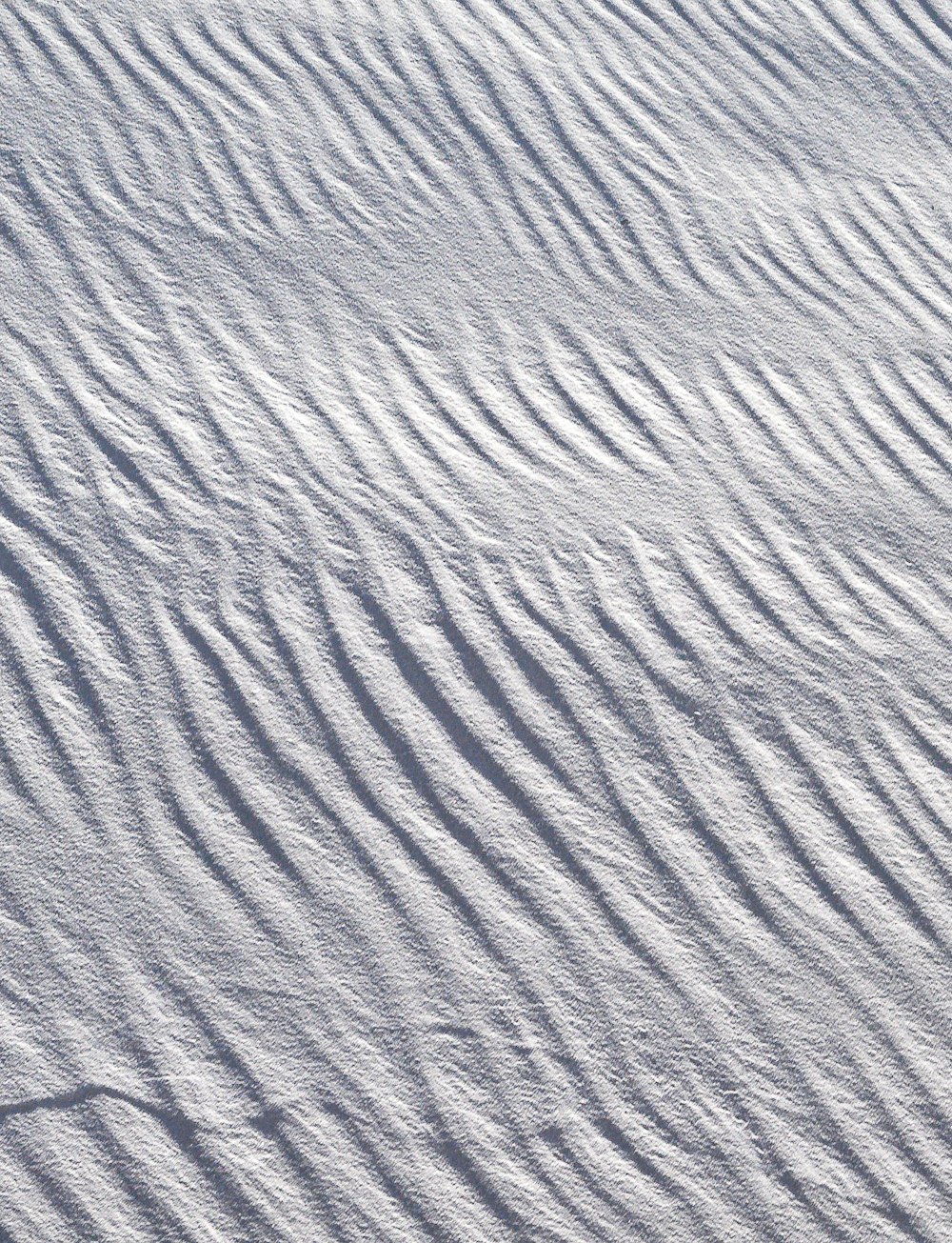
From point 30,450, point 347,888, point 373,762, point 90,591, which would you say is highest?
point 30,450

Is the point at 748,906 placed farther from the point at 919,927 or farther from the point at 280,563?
the point at 280,563

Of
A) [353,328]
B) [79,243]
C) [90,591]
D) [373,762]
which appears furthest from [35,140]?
[373,762]

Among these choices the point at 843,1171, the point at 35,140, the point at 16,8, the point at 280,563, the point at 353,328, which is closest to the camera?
the point at 843,1171

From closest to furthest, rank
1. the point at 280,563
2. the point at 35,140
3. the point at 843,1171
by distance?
the point at 843,1171, the point at 280,563, the point at 35,140

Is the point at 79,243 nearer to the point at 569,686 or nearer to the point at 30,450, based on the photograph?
the point at 30,450

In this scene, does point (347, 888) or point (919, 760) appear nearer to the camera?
point (347, 888)

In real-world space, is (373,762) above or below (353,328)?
below
